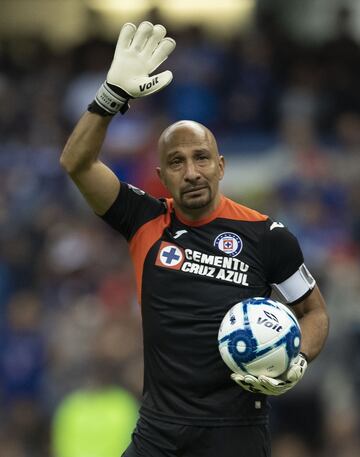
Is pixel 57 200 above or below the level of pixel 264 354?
above

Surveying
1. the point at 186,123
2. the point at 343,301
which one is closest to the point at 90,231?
the point at 343,301

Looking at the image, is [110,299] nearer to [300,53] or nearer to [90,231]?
[90,231]

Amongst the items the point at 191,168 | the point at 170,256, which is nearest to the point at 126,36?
the point at 191,168

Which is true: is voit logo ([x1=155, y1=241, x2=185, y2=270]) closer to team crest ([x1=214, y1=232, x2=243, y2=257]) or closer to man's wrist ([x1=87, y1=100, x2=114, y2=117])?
team crest ([x1=214, y1=232, x2=243, y2=257])

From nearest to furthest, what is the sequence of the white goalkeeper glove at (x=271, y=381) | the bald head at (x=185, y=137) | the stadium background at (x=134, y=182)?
the white goalkeeper glove at (x=271, y=381), the bald head at (x=185, y=137), the stadium background at (x=134, y=182)

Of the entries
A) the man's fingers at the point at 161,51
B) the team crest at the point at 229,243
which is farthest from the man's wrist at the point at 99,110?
the team crest at the point at 229,243

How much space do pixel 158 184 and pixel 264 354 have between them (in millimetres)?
6495

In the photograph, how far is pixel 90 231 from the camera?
38.6ft

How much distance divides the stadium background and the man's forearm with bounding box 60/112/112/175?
179 inches

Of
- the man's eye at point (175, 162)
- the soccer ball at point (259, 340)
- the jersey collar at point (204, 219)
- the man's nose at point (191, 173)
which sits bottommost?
the soccer ball at point (259, 340)

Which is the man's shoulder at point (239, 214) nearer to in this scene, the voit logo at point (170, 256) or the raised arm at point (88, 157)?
the voit logo at point (170, 256)

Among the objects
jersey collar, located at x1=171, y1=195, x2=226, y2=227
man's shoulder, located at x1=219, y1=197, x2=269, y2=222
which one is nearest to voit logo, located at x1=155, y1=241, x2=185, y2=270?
jersey collar, located at x1=171, y1=195, x2=226, y2=227

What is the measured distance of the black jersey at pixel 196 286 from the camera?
526cm

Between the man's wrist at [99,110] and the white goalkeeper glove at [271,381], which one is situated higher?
the man's wrist at [99,110]
